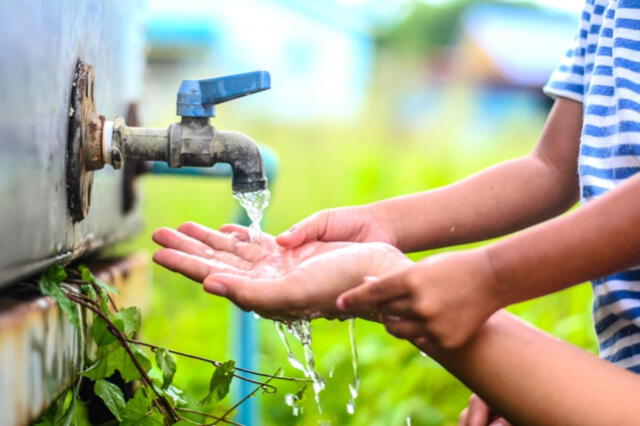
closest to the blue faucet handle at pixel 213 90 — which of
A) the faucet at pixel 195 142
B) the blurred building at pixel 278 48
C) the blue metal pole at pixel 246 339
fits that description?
the faucet at pixel 195 142

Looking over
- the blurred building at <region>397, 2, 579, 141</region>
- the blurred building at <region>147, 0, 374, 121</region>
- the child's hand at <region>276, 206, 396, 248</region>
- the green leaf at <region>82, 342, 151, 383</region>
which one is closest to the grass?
the child's hand at <region>276, 206, 396, 248</region>

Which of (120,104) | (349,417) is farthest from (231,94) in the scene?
(349,417)

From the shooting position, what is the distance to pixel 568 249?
3.96ft

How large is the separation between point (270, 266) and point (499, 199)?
490 mm

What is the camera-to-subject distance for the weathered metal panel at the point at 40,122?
1.00m

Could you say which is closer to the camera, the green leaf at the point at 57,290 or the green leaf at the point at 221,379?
the green leaf at the point at 57,290

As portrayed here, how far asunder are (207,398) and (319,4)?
1422cm

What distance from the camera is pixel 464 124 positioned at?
1371 cm

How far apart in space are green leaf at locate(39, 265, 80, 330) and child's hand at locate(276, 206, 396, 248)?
0.43 metres

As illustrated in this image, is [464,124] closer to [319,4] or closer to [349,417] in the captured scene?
[319,4]

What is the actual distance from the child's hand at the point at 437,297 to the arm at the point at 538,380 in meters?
0.09

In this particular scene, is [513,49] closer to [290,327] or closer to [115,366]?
[290,327]

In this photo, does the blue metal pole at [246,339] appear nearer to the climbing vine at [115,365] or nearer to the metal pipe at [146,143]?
the metal pipe at [146,143]

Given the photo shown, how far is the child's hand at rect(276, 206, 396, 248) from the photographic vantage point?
1586mm
